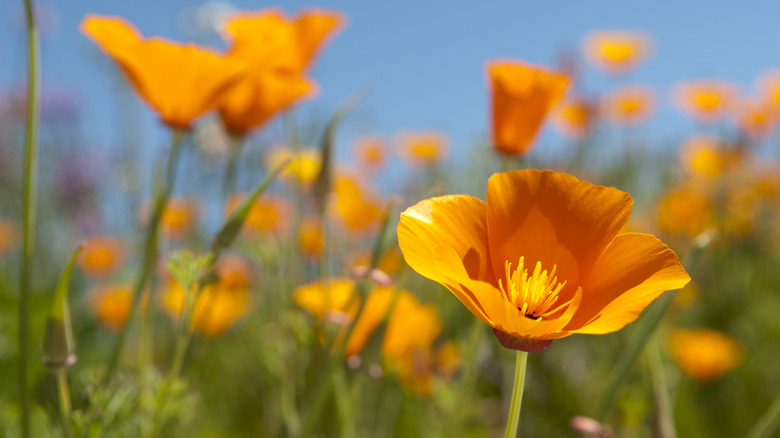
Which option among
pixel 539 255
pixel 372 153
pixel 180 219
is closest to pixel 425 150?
pixel 372 153

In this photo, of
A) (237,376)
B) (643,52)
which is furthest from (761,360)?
(643,52)

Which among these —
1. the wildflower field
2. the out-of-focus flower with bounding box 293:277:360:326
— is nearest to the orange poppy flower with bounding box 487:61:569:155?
the wildflower field

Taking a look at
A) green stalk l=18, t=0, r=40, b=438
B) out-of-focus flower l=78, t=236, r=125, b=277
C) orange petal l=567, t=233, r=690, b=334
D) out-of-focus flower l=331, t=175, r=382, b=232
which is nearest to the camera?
orange petal l=567, t=233, r=690, b=334

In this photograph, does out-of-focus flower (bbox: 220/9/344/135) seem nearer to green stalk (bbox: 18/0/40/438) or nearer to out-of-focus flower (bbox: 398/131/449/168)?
green stalk (bbox: 18/0/40/438)

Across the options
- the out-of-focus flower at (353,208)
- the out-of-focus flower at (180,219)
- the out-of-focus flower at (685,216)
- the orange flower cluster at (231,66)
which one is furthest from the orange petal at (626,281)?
the out-of-focus flower at (685,216)

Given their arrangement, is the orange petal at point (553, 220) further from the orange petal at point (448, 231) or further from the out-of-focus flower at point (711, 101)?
the out-of-focus flower at point (711, 101)

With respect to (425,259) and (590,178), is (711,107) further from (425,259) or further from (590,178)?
(425,259)

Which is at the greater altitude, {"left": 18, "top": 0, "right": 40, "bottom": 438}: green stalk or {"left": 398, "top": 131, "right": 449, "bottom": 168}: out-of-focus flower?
{"left": 18, "top": 0, "right": 40, "bottom": 438}: green stalk
